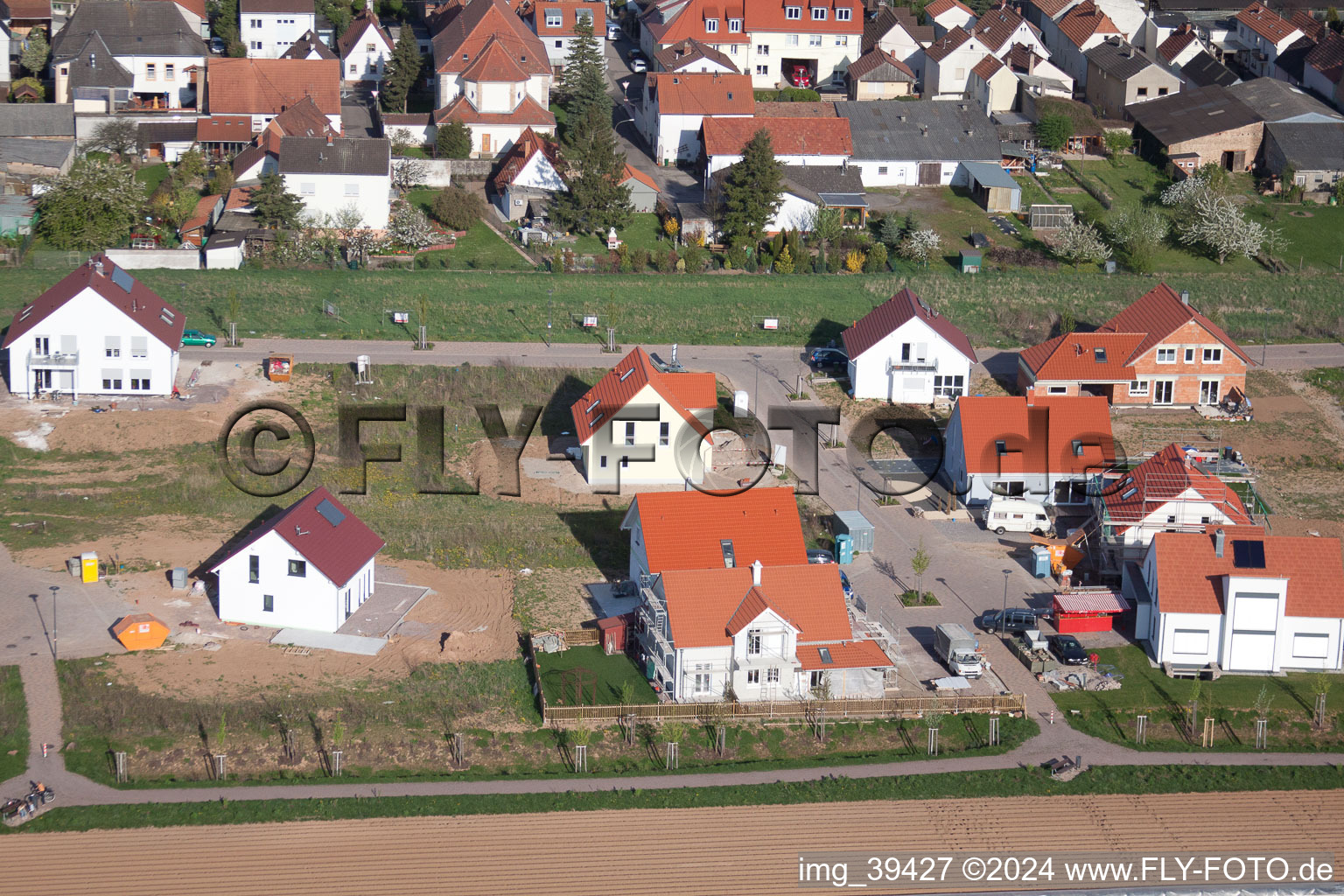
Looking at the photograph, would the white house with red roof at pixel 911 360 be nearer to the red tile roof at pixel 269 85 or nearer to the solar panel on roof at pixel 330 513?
the solar panel on roof at pixel 330 513

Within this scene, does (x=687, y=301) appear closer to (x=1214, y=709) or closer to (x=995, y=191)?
(x=995, y=191)

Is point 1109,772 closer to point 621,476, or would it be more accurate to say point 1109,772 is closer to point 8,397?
point 621,476

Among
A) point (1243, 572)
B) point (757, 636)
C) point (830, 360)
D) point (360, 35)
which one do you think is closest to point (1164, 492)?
point (1243, 572)

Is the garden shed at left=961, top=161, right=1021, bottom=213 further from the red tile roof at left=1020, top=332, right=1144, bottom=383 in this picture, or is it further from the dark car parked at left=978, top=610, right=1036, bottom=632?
the dark car parked at left=978, top=610, right=1036, bottom=632

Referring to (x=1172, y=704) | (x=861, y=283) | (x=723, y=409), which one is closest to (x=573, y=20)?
(x=861, y=283)

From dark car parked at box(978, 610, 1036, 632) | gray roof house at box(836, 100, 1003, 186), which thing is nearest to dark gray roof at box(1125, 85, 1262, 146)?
gray roof house at box(836, 100, 1003, 186)

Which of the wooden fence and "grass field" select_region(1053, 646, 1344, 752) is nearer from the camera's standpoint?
the wooden fence

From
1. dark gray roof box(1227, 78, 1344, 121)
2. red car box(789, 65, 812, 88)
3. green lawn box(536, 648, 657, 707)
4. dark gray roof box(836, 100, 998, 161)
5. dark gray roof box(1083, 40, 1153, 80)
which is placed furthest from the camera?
red car box(789, 65, 812, 88)
